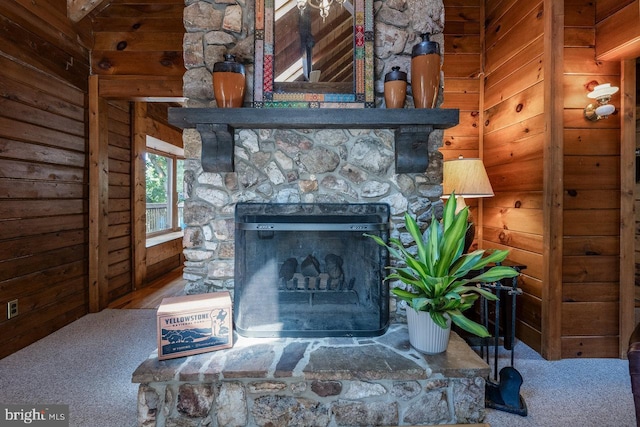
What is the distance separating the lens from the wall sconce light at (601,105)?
208 centimetres

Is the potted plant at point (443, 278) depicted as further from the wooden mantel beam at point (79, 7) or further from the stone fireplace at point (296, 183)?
the wooden mantel beam at point (79, 7)

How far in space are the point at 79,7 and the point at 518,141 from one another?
151 inches

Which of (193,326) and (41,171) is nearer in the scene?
(193,326)

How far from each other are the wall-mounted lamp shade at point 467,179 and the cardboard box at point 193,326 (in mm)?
1710

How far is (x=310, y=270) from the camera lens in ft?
6.67

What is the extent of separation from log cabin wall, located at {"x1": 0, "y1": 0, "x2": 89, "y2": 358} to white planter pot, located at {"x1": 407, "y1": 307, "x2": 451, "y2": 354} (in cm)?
274

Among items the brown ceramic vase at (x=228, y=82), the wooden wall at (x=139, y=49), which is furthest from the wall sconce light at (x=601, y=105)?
the wooden wall at (x=139, y=49)

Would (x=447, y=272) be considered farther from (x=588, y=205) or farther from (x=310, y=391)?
(x=588, y=205)

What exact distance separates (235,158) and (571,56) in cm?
238

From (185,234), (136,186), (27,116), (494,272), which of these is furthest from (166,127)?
(494,272)

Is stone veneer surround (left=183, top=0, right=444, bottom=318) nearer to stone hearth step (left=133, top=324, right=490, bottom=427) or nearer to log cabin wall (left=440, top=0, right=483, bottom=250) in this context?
stone hearth step (left=133, top=324, right=490, bottom=427)

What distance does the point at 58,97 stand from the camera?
2676 millimetres

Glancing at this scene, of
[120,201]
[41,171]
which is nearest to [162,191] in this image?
[120,201]

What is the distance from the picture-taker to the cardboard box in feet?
5.11
